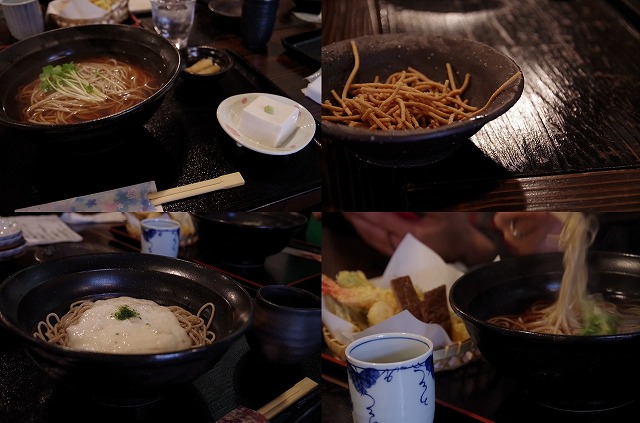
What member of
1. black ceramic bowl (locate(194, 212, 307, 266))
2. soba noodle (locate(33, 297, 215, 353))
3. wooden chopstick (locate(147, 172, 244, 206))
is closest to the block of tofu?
wooden chopstick (locate(147, 172, 244, 206))

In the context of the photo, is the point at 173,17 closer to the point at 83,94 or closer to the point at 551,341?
the point at 83,94

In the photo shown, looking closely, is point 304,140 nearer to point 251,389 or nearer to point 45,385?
point 251,389

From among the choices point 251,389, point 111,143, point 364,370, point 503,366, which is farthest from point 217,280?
point 503,366

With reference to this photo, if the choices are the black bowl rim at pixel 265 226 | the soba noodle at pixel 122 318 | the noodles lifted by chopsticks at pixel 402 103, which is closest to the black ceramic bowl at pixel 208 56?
the black bowl rim at pixel 265 226

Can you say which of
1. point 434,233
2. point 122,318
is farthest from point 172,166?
point 434,233

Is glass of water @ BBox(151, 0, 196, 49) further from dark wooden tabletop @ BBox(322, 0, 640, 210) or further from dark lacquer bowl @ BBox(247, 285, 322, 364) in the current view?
dark lacquer bowl @ BBox(247, 285, 322, 364)

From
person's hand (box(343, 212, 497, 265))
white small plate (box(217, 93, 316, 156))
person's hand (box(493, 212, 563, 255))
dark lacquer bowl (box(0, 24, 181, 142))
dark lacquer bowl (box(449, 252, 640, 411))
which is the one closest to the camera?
dark lacquer bowl (box(449, 252, 640, 411))
